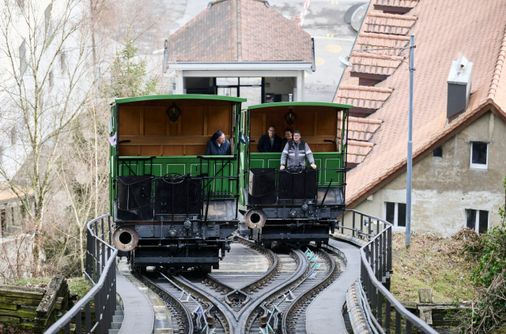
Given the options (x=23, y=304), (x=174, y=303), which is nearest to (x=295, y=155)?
(x=174, y=303)

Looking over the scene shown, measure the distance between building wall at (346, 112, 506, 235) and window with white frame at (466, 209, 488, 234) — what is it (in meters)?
0.21

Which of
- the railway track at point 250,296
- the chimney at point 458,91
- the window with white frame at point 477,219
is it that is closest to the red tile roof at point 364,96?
the chimney at point 458,91

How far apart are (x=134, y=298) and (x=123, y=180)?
275 centimetres

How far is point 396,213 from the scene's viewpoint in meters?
39.7

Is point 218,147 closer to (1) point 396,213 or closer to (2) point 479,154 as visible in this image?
(1) point 396,213

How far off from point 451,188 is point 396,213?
2.21 metres

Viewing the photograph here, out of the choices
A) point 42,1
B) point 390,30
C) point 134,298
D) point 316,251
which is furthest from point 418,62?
point 134,298

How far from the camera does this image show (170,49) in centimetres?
4781

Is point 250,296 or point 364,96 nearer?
point 250,296

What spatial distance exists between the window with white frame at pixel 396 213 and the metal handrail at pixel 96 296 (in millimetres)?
20946

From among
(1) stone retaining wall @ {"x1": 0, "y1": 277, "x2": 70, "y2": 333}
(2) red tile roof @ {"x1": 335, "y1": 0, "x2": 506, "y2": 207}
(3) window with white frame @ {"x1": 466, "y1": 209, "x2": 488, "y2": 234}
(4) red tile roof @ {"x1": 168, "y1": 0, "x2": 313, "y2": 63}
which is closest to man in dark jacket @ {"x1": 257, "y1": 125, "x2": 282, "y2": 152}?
(1) stone retaining wall @ {"x1": 0, "y1": 277, "x2": 70, "y2": 333}

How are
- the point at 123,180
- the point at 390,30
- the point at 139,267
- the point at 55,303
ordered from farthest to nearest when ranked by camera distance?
the point at 390,30 → the point at 139,267 → the point at 123,180 → the point at 55,303

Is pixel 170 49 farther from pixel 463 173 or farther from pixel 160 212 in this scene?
pixel 160 212

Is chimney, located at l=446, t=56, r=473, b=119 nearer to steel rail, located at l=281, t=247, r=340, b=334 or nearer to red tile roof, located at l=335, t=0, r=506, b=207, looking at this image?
red tile roof, located at l=335, t=0, r=506, b=207
